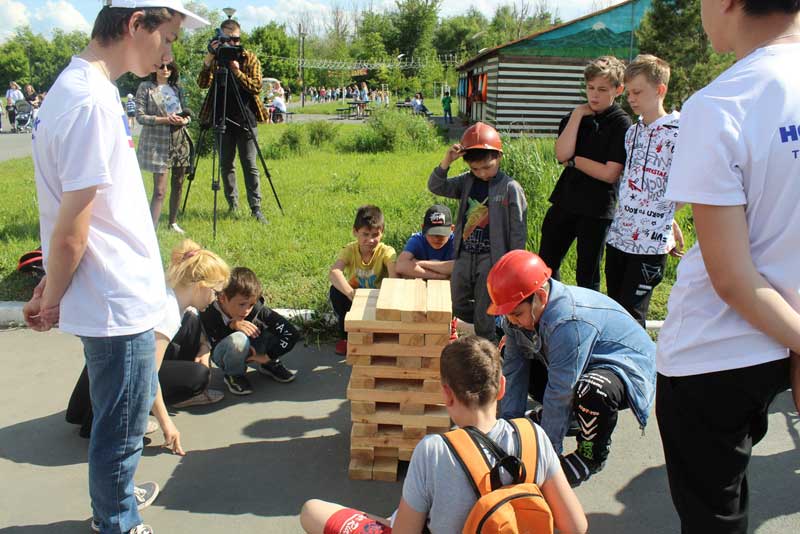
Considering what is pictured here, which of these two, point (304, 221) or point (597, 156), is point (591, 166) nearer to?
point (597, 156)

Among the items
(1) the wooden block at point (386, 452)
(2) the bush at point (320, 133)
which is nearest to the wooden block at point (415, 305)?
(1) the wooden block at point (386, 452)

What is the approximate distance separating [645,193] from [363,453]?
237cm

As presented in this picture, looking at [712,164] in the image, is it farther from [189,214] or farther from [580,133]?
[189,214]

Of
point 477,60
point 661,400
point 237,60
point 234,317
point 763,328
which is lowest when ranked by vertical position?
point 234,317

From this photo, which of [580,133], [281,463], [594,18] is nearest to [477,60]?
[594,18]

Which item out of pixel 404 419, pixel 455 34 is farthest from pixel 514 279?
pixel 455 34

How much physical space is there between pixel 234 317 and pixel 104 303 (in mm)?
2077

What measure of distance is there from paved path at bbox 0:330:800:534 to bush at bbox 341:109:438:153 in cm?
1285

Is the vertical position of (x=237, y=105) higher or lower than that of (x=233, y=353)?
higher

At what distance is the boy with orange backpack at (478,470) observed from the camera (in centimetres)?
210

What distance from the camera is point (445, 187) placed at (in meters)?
4.80

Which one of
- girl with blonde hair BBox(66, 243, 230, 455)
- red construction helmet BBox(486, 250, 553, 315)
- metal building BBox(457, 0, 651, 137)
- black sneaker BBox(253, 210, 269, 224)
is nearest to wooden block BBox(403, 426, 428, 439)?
red construction helmet BBox(486, 250, 553, 315)

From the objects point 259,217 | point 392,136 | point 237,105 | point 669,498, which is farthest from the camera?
point 392,136

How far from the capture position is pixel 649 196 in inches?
165
